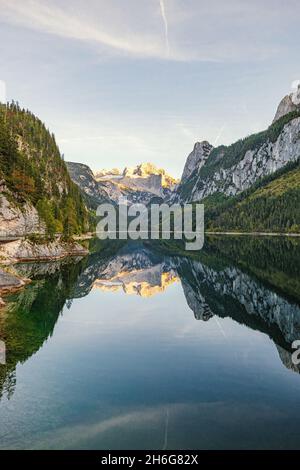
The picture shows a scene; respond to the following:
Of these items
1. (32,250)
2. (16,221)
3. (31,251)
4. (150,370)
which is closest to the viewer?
(150,370)

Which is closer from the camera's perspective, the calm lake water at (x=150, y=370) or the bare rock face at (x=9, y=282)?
the calm lake water at (x=150, y=370)

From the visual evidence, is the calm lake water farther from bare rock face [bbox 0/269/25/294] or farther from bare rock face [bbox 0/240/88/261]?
bare rock face [bbox 0/240/88/261]

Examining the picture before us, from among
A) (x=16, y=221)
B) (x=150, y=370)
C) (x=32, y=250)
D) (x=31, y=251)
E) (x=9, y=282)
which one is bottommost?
(x=150, y=370)

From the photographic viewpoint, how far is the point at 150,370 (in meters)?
32.0

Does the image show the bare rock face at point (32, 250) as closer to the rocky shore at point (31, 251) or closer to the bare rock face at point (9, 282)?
the rocky shore at point (31, 251)

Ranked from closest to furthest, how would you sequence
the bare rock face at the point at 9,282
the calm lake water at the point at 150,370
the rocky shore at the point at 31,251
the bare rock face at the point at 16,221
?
the calm lake water at the point at 150,370 < the bare rock face at the point at 9,282 < the rocky shore at the point at 31,251 < the bare rock face at the point at 16,221

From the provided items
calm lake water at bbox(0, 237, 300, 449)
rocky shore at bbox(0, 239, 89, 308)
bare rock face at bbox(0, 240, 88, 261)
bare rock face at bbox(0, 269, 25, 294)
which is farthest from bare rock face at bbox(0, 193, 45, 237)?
calm lake water at bbox(0, 237, 300, 449)

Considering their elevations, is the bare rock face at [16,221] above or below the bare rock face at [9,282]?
above

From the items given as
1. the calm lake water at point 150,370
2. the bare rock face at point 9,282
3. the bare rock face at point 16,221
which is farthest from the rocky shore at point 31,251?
the calm lake water at point 150,370

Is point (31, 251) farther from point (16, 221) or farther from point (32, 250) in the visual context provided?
point (16, 221)

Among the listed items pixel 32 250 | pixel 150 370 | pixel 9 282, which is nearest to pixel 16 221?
pixel 32 250

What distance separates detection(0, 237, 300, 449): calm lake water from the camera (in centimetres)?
2170

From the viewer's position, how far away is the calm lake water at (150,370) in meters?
21.7
